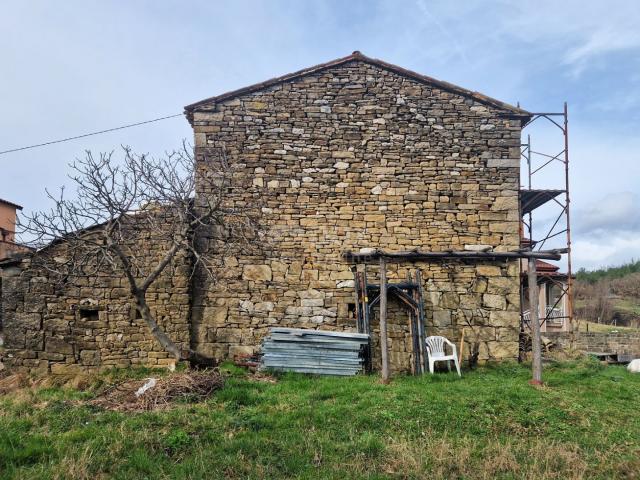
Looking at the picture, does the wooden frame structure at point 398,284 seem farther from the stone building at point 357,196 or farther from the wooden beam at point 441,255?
the stone building at point 357,196

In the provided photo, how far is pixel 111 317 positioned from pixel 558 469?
7567 millimetres

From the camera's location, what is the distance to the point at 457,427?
557 centimetres

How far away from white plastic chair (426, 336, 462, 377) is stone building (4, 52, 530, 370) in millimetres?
282

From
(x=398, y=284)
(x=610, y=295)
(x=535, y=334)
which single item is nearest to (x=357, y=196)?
(x=398, y=284)

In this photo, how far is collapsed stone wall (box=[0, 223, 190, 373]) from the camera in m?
8.43

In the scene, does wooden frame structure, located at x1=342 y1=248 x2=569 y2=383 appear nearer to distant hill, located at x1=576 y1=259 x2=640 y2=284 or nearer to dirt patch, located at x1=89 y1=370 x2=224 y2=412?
dirt patch, located at x1=89 y1=370 x2=224 y2=412

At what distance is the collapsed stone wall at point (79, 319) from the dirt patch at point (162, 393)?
151 cm

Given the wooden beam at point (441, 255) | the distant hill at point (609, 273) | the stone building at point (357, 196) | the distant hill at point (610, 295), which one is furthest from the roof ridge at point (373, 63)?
the distant hill at point (609, 273)

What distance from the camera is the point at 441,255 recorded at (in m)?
8.88

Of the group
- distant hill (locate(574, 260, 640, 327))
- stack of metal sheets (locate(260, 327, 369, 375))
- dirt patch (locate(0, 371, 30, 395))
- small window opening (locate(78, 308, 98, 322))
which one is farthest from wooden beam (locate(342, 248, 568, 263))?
distant hill (locate(574, 260, 640, 327))

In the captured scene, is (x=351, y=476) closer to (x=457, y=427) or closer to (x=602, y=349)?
(x=457, y=427)

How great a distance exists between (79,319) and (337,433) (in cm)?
577

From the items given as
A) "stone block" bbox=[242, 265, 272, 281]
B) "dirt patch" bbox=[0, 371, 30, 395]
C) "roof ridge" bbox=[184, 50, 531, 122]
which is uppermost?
"roof ridge" bbox=[184, 50, 531, 122]

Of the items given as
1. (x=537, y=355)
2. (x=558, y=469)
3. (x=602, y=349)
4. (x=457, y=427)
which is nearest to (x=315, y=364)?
(x=457, y=427)
